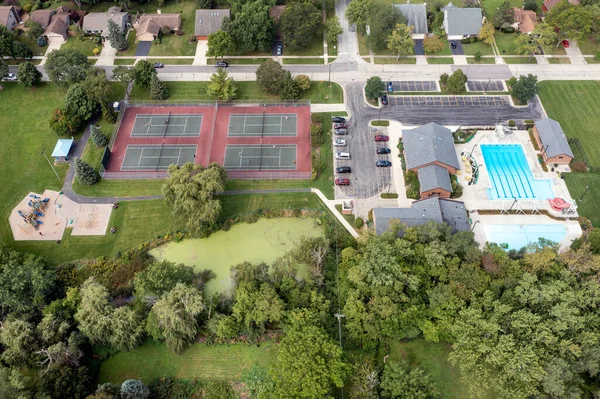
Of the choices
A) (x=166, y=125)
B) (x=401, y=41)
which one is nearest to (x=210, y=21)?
(x=166, y=125)

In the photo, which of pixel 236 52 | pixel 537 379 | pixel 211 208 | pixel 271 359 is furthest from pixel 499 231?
pixel 236 52

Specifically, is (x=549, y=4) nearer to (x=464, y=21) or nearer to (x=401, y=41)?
(x=464, y=21)

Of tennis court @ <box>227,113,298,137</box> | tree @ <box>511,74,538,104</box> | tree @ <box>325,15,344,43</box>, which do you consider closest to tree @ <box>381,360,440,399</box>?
tennis court @ <box>227,113,298,137</box>

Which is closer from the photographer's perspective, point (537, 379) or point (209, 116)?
point (537, 379)

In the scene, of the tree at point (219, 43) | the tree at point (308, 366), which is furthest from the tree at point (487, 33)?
the tree at point (308, 366)

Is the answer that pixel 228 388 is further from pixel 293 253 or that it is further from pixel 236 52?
pixel 236 52

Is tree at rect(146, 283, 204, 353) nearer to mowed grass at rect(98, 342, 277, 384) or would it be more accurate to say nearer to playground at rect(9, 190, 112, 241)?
mowed grass at rect(98, 342, 277, 384)

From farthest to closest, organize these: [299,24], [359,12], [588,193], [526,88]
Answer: [359,12] → [299,24] → [526,88] → [588,193]
